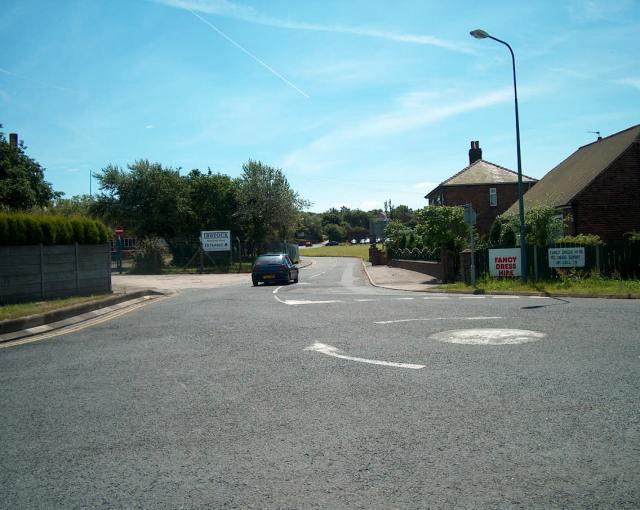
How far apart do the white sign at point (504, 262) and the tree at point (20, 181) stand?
28.4 m

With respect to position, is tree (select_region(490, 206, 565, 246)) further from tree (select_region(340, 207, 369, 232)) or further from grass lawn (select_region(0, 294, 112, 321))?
tree (select_region(340, 207, 369, 232))

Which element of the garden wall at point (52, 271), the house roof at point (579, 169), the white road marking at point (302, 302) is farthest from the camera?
the house roof at point (579, 169)

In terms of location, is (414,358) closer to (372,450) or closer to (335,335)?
(335,335)

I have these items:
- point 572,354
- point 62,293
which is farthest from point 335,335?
point 62,293

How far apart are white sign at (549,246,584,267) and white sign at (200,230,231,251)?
27.0m

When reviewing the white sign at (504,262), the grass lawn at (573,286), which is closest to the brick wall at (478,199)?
the white sign at (504,262)

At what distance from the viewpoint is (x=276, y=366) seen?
7.47m

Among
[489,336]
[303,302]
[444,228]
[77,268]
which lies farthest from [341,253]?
[489,336]

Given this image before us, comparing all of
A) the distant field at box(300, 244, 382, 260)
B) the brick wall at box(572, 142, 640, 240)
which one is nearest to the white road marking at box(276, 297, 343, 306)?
the brick wall at box(572, 142, 640, 240)

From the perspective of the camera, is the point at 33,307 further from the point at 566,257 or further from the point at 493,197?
the point at 493,197

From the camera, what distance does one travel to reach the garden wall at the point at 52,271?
1477 cm

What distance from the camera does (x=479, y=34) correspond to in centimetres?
1905

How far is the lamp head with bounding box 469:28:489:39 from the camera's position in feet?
62.0

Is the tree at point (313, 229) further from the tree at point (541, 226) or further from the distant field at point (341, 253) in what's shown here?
the tree at point (541, 226)
